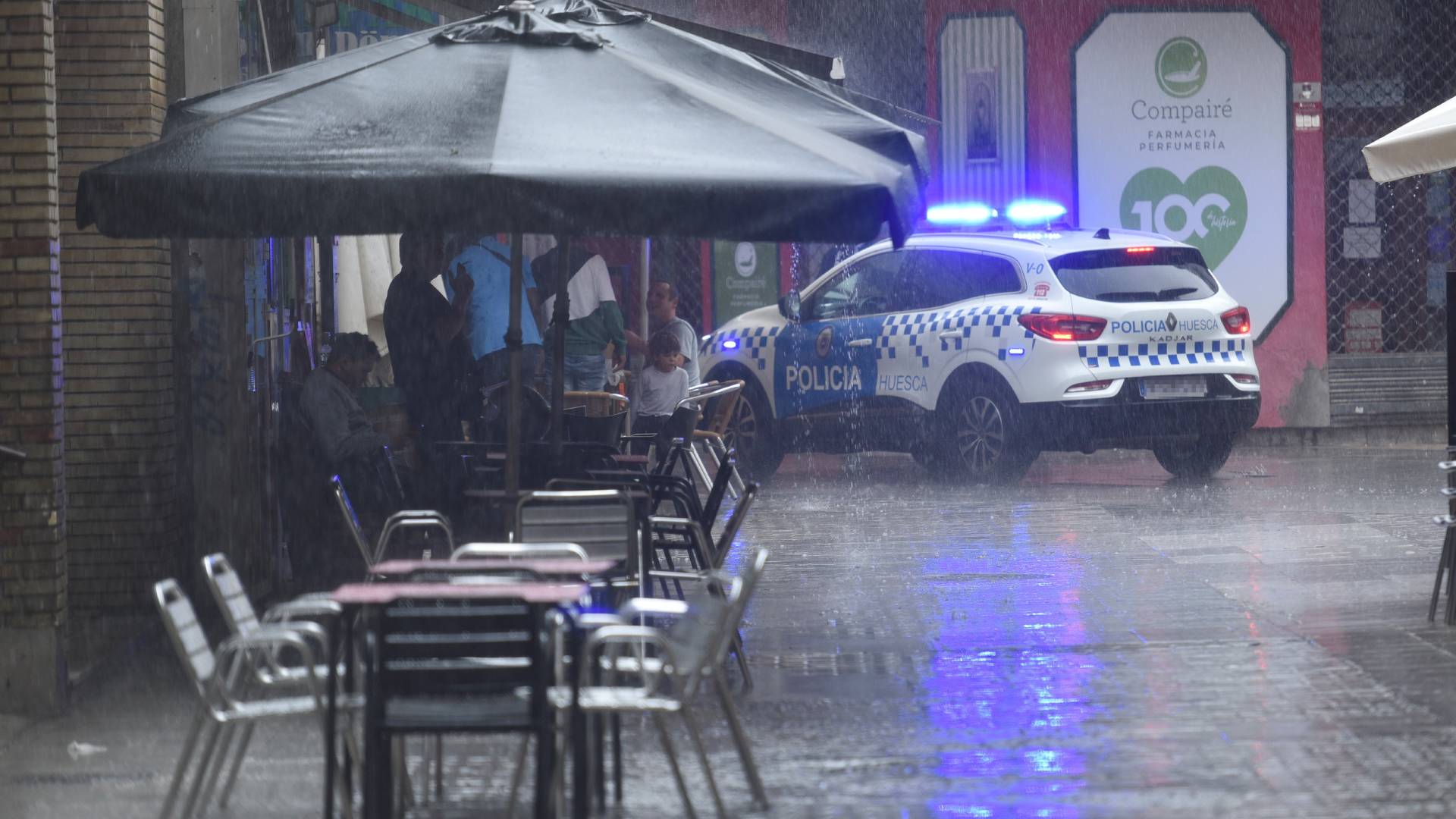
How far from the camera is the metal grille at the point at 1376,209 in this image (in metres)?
19.2

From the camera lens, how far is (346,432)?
8.95m

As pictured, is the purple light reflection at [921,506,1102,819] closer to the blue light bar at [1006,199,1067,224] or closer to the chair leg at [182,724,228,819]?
the chair leg at [182,724,228,819]

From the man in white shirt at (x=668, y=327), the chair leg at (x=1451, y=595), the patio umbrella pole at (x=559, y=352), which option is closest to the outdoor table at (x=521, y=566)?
the patio umbrella pole at (x=559, y=352)

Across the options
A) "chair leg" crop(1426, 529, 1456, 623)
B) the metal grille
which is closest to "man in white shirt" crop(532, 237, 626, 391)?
"chair leg" crop(1426, 529, 1456, 623)

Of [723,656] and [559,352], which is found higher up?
[559,352]

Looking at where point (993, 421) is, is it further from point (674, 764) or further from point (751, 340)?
point (674, 764)

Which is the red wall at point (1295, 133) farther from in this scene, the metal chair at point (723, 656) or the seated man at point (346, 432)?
the metal chair at point (723, 656)

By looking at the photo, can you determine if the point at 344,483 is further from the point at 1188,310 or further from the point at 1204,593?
the point at 1188,310

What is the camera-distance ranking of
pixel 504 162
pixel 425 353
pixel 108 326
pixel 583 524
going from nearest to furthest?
pixel 504 162, pixel 583 524, pixel 108 326, pixel 425 353

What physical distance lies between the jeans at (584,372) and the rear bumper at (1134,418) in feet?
11.6

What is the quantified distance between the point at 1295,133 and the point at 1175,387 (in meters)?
6.04

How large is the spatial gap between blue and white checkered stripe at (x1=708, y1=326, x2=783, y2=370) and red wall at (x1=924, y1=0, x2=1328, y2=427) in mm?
4196

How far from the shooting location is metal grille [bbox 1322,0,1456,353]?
757 inches

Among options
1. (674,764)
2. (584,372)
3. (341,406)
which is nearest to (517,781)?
(674,764)
